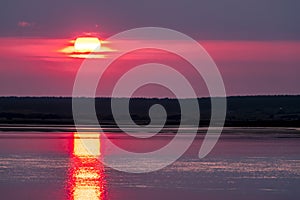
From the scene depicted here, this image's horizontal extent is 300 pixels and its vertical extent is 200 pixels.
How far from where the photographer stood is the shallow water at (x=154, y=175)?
20297 mm

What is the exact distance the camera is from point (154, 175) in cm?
2400

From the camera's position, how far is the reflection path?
1995 centimetres

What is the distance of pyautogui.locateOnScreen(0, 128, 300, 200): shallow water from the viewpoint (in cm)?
2030

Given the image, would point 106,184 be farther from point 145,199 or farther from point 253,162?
point 253,162

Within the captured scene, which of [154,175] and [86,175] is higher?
[86,175]

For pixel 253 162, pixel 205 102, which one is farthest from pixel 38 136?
pixel 205 102

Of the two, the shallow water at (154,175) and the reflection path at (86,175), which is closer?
the reflection path at (86,175)

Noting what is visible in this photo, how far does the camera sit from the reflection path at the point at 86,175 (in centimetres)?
1995

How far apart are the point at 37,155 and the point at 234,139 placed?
42.3 feet

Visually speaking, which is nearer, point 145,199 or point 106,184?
point 145,199

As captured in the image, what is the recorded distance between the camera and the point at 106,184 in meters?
21.9

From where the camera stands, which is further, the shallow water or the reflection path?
the shallow water

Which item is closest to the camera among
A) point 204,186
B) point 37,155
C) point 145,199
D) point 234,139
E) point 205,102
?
point 145,199

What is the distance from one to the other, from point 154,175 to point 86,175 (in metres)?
1.79
